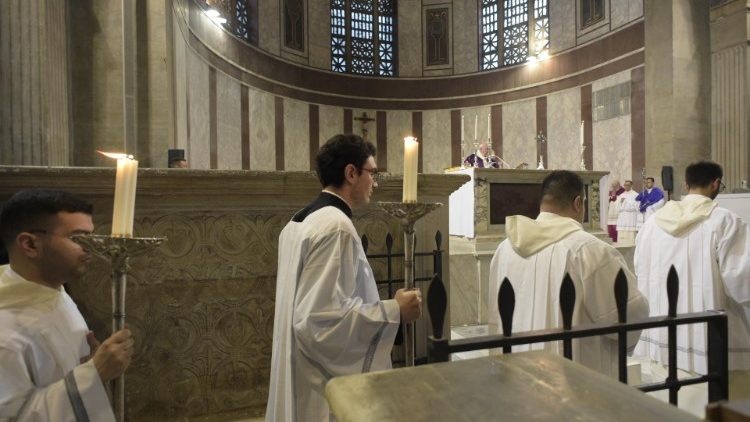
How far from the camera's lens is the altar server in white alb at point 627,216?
37.1 ft

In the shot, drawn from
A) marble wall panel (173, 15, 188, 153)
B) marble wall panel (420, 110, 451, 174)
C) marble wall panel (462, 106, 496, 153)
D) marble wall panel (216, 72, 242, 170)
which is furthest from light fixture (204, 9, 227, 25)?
marble wall panel (462, 106, 496, 153)

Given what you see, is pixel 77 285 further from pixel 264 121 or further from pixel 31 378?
pixel 264 121

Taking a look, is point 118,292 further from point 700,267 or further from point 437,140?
point 437,140

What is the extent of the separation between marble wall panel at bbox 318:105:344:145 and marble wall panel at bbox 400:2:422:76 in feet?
10.0

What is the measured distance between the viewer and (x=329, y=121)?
52.9 feet

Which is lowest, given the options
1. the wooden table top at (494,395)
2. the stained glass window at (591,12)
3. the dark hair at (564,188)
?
the wooden table top at (494,395)

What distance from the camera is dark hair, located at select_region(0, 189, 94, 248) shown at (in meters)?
1.49

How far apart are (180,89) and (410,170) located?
320 inches

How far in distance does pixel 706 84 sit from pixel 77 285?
12340mm

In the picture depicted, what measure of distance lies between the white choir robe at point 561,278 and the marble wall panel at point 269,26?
12.6 meters

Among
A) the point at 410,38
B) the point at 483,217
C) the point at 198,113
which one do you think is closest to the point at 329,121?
the point at 410,38

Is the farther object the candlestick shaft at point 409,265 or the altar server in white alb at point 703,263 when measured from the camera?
the altar server in white alb at point 703,263

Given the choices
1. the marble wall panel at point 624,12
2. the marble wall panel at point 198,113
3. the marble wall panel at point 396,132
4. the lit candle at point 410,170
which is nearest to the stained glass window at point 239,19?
the marble wall panel at point 198,113

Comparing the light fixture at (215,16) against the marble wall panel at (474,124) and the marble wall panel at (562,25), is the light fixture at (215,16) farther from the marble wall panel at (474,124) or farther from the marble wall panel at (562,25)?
the marble wall panel at (562,25)
